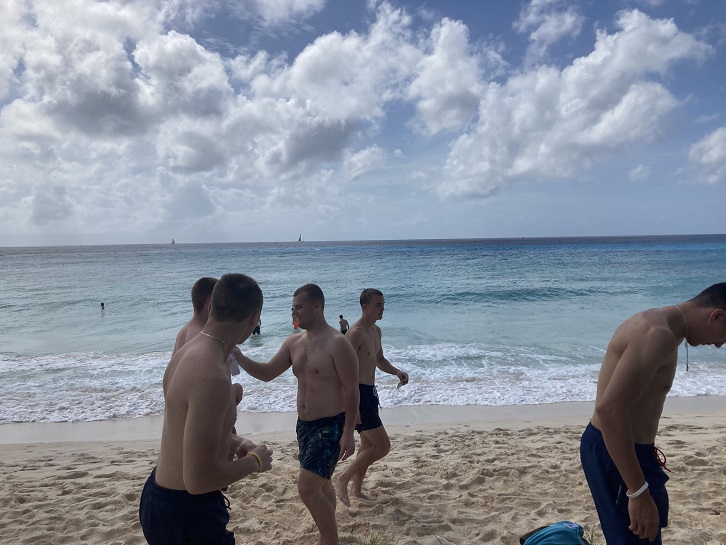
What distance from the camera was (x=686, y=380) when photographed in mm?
10141

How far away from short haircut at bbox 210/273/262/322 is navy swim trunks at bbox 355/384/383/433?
2554mm

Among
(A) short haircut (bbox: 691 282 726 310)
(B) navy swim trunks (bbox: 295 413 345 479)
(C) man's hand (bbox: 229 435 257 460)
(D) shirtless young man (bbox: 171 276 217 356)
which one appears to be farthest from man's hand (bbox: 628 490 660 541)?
(D) shirtless young man (bbox: 171 276 217 356)

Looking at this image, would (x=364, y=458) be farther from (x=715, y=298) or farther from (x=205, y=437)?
(x=715, y=298)

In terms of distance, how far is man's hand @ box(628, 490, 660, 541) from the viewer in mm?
2207

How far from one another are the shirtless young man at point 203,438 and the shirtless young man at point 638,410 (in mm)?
1548

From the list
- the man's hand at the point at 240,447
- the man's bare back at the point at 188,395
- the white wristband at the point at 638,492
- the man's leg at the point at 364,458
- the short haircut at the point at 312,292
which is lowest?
the man's leg at the point at 364,458

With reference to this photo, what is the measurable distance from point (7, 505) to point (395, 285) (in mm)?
26544

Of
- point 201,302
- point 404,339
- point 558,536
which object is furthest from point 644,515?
point 404,339

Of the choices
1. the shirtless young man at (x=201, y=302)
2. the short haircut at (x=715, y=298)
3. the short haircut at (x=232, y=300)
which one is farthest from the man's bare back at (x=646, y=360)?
the shirtless young man at (x=201, y=302)

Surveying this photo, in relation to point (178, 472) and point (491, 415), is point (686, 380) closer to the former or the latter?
point (491, 415)

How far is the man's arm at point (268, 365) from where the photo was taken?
11.9 ft

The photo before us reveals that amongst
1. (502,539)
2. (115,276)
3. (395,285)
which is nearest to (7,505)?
(502,539)

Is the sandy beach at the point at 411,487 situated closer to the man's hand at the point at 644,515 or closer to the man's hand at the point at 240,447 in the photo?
the man's hand at the point at 644,515

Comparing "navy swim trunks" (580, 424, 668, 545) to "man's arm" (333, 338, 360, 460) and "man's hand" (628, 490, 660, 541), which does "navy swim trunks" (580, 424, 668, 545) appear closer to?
"man's hand" (628, 490, 660, 541)
